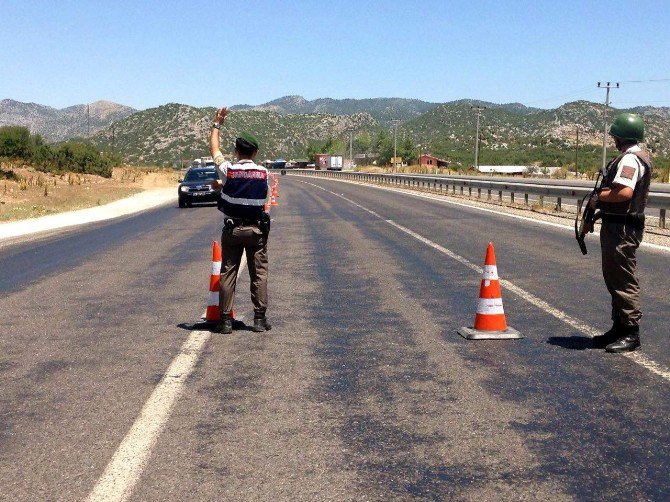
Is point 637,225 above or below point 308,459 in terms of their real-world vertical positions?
above

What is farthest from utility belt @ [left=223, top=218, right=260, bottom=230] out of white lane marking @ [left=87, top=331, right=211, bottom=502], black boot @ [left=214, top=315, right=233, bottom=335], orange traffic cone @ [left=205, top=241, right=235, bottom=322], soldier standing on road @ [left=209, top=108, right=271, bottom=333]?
white lane marking @ [left=87, top=331, right=211, bottom=502]

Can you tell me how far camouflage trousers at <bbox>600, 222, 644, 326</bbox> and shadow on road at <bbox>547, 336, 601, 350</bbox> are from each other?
373mm

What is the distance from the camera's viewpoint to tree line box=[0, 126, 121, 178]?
65.9 m

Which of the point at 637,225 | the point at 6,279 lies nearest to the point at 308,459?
the point at 637,225

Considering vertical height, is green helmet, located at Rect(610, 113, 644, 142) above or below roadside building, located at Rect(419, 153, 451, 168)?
above

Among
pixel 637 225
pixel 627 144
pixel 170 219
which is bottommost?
pixel 170 219

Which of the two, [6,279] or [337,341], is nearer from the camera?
[337,341]

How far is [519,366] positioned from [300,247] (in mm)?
9698

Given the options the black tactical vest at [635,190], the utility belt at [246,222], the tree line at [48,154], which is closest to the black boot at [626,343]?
the black tactical vest at [635,190]

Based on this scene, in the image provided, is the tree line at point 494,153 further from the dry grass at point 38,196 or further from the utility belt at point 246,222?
the utility belt at point 246,222

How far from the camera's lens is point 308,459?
428 cm

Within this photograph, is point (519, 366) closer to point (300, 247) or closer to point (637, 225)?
point (637, 225)

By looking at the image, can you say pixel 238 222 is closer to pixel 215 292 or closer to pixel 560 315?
pixel 215 292

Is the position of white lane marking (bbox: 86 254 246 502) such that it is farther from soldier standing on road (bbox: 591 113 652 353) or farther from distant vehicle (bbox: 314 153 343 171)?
distant vehicle (bbox: 314 153 343 171)
